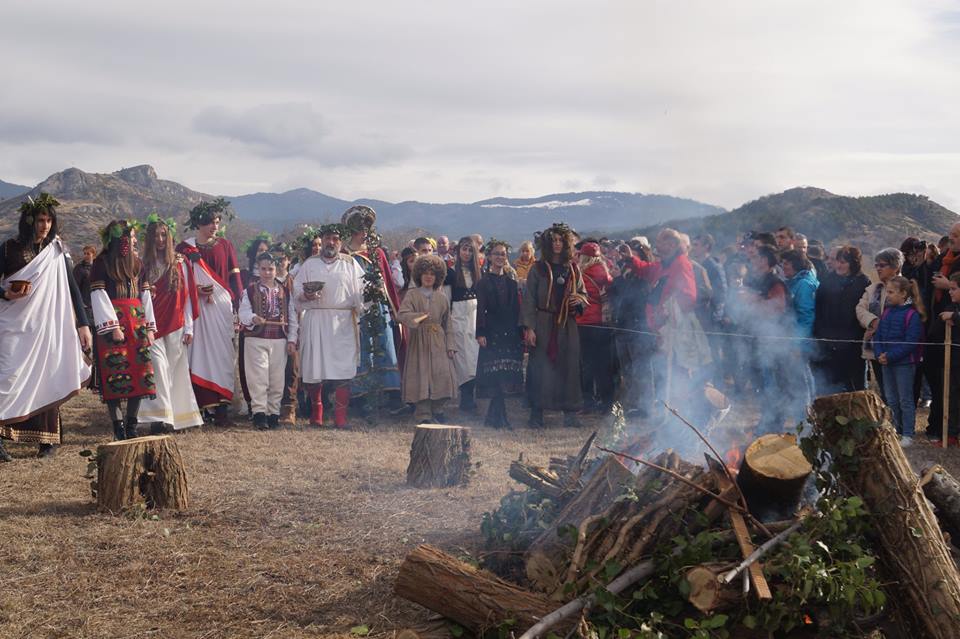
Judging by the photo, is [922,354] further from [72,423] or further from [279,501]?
[72,423]

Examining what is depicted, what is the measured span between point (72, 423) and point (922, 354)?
30.9 ft

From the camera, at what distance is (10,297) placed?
7.82 meters

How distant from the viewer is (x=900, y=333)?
8344 mm

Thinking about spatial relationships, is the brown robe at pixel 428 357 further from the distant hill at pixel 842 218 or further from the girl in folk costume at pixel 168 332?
the distant hill at pixel 842 218

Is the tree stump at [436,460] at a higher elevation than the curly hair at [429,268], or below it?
below

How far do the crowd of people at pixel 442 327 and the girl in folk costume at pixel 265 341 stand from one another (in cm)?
2

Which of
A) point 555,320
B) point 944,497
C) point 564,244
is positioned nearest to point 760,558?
point 944,497

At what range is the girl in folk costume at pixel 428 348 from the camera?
32.2 ft

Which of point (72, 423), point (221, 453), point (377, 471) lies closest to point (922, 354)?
point (377, 471)

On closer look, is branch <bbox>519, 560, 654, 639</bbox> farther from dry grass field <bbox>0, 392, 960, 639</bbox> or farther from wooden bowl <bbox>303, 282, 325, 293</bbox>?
wooden bowl <bbox>303, 282, 325, 293</bbox>

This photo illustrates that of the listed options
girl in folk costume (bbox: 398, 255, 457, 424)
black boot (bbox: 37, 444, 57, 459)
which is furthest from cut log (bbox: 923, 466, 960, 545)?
black boot (bbox: 37, 444, 57, 459)

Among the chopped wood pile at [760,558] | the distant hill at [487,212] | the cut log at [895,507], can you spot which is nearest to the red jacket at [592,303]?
the chopped wood pile at [760,558]

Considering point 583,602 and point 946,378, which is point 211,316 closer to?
point 583,602

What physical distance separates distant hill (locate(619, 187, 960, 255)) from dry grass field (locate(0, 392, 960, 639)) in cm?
2550
